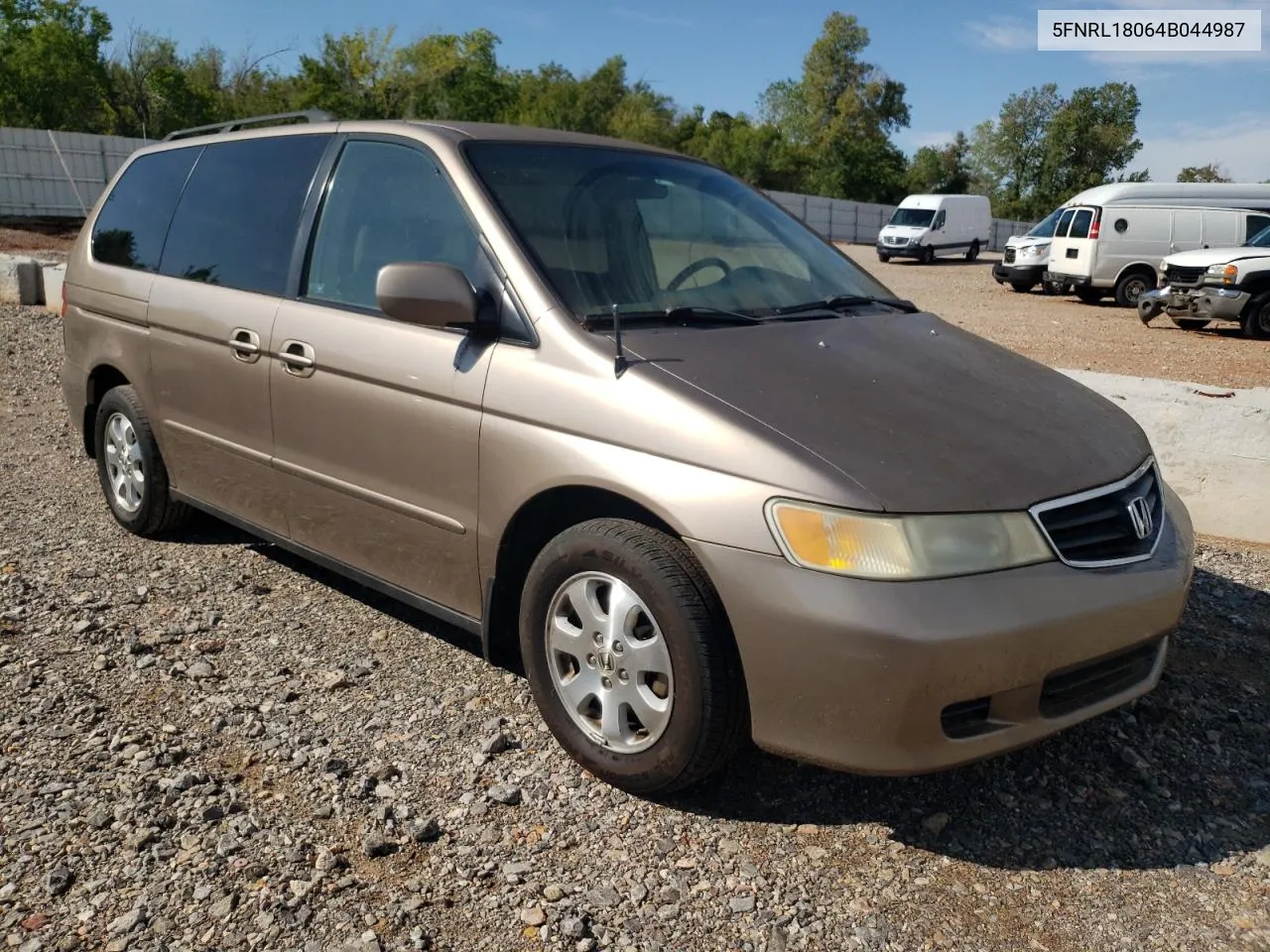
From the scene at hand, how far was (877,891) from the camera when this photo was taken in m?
2.60

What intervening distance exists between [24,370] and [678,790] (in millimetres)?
8254

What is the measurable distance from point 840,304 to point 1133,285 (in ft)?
65.1

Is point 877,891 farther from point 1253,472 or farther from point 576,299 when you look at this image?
point 1253,472

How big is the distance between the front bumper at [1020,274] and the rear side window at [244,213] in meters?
22.5

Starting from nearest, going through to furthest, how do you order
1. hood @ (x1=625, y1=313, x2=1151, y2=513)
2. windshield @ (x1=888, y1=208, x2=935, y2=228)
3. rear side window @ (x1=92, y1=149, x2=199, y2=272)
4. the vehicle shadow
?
1. hood @ (x1=625, y1=313, x2=1151, y2=513)
2. the vehicle shadow
3. rear side window @ (x1=92, y1=149, x2=199, y2=272)
4. windshield @ (x1=888, y1=208, x2=935, y2=228)

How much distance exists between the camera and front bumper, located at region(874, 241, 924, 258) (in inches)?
1386

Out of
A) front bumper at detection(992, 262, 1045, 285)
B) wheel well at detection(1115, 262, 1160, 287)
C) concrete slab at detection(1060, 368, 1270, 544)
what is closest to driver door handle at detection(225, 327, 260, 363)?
concrete slab at detection(1060, 368, 1270, 544)

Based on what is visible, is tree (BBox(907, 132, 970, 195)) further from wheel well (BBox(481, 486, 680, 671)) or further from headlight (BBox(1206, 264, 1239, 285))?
wheel well (BBox(481, 486, 680, 671))

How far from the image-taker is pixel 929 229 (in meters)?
35.2

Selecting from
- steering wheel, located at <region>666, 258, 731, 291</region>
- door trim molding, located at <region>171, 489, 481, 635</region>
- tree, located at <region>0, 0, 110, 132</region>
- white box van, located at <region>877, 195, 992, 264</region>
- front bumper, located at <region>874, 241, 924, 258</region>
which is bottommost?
door trim molding, located at <region>171, 489, 481, 635</region>

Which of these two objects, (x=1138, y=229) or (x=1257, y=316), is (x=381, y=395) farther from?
(x=1138, y=229)

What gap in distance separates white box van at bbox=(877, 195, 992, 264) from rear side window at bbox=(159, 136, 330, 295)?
33.0 meters

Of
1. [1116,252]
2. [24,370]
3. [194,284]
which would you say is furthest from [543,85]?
[194,284]

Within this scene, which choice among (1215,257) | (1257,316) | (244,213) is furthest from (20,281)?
(1257,316)
